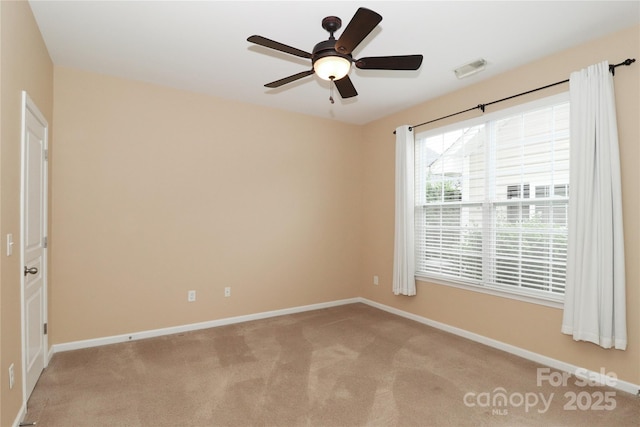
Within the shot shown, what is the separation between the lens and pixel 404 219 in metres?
4.48

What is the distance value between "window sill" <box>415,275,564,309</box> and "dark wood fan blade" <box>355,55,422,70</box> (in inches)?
95.8

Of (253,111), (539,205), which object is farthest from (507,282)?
(253,111)

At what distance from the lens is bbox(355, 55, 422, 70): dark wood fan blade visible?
7.38 feet

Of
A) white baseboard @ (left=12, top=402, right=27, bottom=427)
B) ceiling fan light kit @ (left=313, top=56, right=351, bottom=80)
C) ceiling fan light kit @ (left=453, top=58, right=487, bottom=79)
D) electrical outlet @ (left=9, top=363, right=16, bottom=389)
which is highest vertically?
ceiling fan light kit @ (left=453, top=58, right=487, bottom=79)

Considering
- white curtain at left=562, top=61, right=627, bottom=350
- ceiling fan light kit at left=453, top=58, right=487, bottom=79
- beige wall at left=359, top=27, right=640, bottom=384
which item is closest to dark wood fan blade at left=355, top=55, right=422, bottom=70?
ceiling fan light kit at left=453, top=58, right=487, bottom=79

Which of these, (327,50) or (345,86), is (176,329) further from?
(327,50)

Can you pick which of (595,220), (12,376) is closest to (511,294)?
(595,220)

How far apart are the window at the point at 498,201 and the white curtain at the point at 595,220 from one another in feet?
0.70

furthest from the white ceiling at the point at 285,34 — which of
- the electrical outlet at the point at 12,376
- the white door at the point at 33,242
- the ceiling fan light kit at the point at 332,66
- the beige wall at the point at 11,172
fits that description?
the electrical outlet at the point at 12,376

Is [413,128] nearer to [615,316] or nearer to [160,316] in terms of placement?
[615,316]

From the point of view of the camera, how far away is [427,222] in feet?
14.6

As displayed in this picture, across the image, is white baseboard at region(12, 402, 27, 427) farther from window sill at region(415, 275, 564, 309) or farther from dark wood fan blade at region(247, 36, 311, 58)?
window sill at region(415, 275, 564, 309)

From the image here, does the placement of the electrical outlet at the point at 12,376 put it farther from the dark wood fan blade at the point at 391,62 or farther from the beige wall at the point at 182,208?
the dark wood fan blade at the point at 391,62

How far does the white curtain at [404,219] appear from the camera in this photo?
443cm
